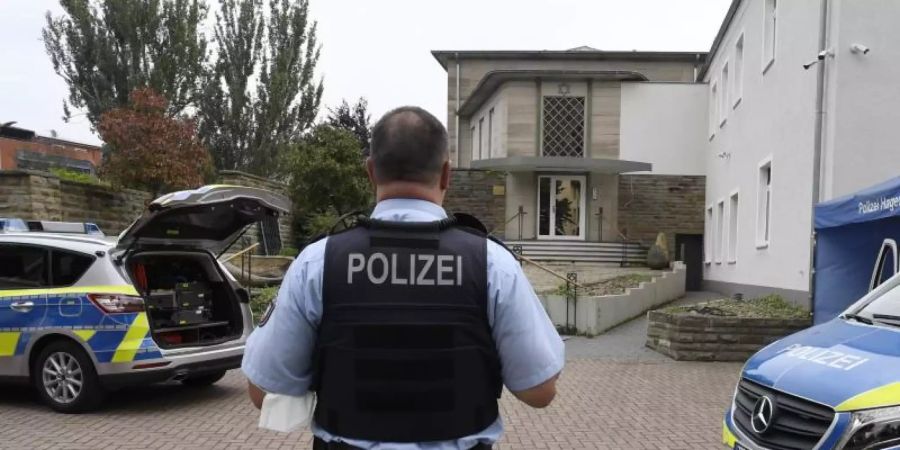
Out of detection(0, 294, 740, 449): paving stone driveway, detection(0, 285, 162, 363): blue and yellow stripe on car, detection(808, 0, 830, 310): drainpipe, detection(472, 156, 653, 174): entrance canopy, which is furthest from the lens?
detection(472, 156, 653, 174): entrance canopy

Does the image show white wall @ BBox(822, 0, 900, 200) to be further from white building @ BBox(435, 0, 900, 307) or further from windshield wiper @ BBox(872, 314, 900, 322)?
windshield wiper @ BBox(872, 314, 900, 322)

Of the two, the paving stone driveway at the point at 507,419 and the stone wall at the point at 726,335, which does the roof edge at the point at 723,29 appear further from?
the paving stone driveway at the point at 507,419

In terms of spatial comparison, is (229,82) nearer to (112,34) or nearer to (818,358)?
(112,34)

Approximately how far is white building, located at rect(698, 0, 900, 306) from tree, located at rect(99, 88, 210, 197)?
39.4ft

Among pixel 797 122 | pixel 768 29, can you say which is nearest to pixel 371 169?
pixel 797 122

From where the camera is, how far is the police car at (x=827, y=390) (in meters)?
3.24

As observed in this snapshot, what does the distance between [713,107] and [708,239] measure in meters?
4.08

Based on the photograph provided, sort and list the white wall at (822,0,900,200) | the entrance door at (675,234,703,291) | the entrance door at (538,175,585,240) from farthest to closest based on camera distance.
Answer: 1. the entrance door at (675,234,703,291)
2. the entrance door at (538,175,585,240)
3. the white wall at (822,0,900,200)

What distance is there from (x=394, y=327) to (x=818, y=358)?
2.97 metres

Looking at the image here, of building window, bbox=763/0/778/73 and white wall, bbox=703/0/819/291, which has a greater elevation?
building window, bbox=763/0/778/73

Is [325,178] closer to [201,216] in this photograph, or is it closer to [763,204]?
[763,204]

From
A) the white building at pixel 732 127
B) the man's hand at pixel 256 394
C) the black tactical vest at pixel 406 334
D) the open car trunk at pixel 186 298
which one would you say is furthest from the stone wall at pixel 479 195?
the black tactical vest at pixel 406 334

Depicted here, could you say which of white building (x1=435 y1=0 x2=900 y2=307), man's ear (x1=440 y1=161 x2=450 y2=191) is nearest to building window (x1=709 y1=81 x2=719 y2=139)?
white building (x1=435 y1=0 x2=900 y2=307)

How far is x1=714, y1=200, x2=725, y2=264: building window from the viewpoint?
19.6 m
